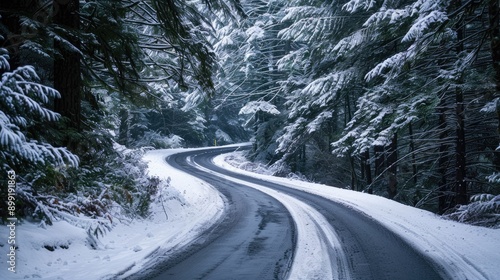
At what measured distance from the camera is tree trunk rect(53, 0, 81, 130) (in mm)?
6328

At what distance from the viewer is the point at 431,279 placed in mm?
4031

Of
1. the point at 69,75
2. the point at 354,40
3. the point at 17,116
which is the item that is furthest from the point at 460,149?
the point at 17,116

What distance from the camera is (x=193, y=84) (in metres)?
8.76

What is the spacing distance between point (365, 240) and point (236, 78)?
67.5ft

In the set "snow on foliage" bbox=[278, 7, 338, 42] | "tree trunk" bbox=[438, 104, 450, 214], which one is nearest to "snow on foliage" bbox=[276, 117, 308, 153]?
"snow on foliage" bbox=[278, 7, 338, 42]

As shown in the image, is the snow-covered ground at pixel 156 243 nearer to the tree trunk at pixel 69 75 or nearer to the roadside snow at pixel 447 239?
the roadside snow at pixel 447 239

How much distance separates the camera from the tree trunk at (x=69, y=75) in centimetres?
633

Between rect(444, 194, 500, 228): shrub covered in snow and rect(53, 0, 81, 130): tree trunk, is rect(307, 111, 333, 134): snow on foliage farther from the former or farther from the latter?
rect(53, 0, 81, 130): tree trunk

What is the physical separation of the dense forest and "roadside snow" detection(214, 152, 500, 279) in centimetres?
116

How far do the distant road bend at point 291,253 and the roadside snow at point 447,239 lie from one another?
284mm

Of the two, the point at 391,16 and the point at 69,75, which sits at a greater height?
the point at 391,16

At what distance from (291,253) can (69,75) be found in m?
5.70

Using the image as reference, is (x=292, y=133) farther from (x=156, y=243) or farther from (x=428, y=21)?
(x=156, y=243)

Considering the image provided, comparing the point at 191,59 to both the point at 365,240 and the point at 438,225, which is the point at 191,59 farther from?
the point at 438,225
